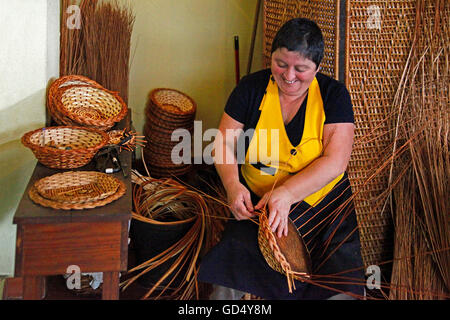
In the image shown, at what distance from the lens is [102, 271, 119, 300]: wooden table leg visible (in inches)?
69.8

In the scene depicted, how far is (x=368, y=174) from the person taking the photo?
256cm

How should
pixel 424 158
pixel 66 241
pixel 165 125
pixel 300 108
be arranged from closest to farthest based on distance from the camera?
pixel 66 241 → pixel 300 108 → pixel 424 158 → pixel 165 125

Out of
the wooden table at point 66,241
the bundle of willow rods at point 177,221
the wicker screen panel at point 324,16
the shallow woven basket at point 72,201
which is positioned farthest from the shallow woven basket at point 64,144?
the wicker screen panel at point 324,16

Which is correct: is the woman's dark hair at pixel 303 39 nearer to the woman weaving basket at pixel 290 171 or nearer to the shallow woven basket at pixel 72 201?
the woman weaving basket at pixel 290 171

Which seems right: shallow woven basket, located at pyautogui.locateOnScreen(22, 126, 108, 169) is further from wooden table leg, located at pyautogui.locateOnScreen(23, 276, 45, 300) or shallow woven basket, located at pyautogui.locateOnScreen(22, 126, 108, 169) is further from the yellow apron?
the yellow apron

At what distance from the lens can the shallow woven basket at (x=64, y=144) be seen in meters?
1.96

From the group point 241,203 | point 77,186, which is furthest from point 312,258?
point 77,186

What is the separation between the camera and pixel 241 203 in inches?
75.2

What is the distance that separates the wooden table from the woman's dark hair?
81 cm

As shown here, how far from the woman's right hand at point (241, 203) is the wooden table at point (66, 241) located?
40cm

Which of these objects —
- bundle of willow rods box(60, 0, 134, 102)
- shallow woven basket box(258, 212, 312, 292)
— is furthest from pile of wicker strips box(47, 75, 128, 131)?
shallow woven basket box(258, 212, 312, 292)

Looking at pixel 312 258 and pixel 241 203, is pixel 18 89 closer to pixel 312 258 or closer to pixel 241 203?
pixel 241 203

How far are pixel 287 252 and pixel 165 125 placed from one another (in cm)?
149
